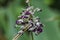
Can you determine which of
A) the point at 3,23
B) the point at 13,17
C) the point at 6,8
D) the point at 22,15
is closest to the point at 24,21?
the point at 22,15

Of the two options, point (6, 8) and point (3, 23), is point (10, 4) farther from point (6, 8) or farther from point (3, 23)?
point (3, 23)

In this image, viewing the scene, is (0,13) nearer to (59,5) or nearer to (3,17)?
(3,17)

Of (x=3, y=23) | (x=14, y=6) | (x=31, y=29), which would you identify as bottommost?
(x=31, y=29)

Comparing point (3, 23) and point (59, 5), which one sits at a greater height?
point (59, 5)

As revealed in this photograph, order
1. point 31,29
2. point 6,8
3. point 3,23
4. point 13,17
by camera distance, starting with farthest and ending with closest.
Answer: point 6,8 < point 3,23 < point 13,17 < point 31,29

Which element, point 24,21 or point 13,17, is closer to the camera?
point 24,21

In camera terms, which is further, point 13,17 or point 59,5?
point 59,5

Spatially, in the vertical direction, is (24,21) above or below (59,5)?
below

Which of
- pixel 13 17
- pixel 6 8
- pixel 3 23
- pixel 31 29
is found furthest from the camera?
pixel 6 8

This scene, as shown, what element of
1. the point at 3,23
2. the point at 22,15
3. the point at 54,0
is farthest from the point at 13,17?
the point at 22,15
